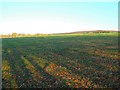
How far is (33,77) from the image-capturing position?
66.0ft

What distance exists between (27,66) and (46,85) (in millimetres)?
7568

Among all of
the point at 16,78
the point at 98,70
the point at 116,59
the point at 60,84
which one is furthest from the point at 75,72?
the point at 116,59

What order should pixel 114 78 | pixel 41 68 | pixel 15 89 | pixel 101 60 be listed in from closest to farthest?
pixel 15 89 → pixel 114 78 → pixel 41 68 → pixel 101 60

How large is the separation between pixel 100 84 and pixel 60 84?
309cm

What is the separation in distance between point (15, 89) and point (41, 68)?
6.69 m

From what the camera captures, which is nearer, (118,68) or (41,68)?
(118,68)

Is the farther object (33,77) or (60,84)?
(33,77)

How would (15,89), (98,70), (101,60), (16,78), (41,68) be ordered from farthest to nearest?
(101,60) → (41,68) → (98,70) → (16,78) → (15,89)

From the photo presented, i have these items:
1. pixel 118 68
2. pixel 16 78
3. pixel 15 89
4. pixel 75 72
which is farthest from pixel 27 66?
pixel 118 68

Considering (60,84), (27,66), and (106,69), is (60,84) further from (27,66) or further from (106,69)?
(27,66)

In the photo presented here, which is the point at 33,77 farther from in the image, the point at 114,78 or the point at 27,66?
the point at 114,78

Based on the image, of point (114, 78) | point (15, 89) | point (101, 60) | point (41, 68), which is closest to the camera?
point (15, 89)

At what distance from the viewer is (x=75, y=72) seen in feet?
69.2

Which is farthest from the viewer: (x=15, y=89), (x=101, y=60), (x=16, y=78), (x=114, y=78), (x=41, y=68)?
(x=101, y=60)
